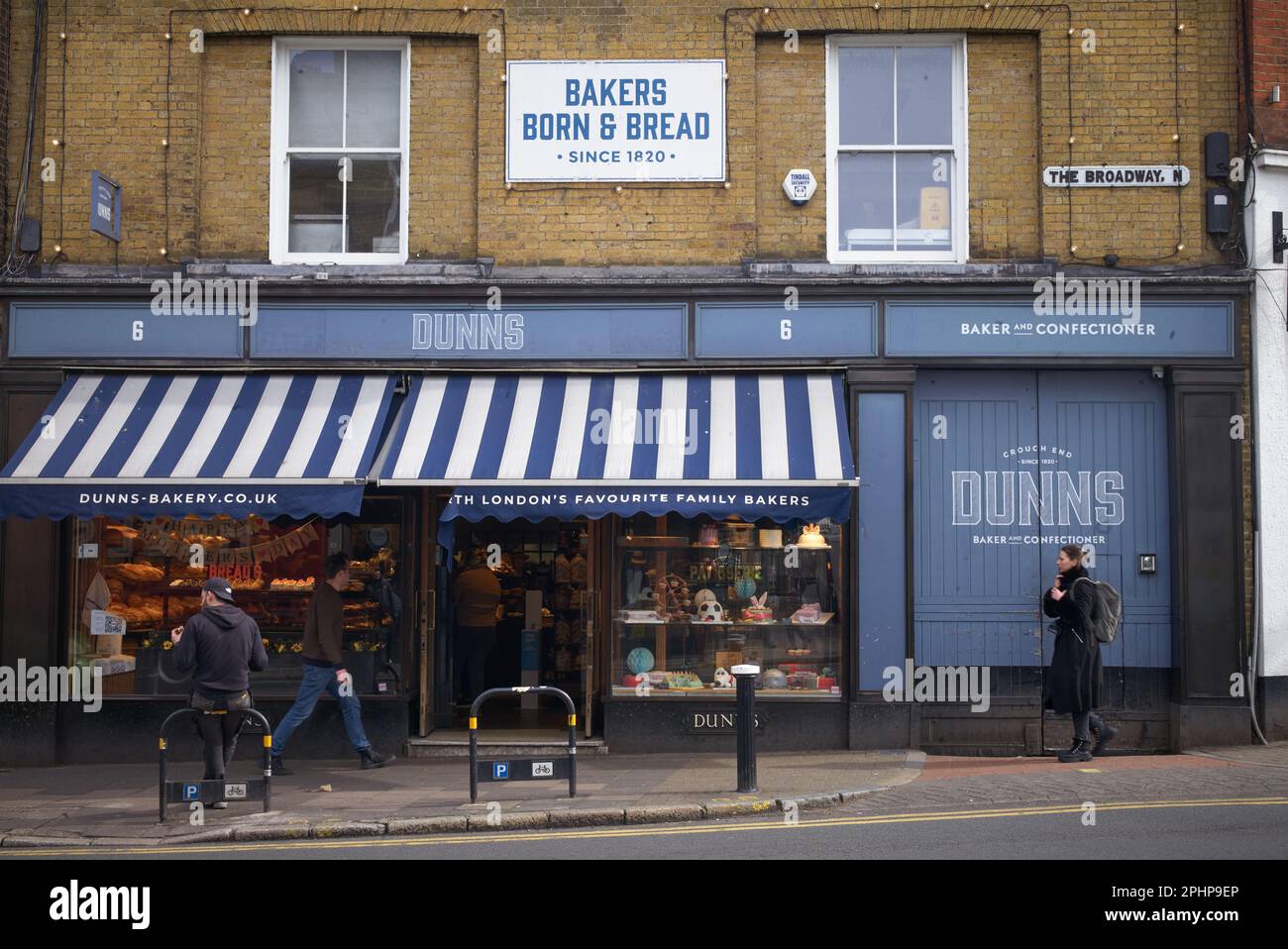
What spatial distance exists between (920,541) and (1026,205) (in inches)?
140

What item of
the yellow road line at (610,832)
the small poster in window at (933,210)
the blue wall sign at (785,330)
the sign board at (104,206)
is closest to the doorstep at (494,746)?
the yellow road line at (610,832)

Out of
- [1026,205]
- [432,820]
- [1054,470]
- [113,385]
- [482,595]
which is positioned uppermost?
[1026,205]

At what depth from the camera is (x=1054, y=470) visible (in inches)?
489

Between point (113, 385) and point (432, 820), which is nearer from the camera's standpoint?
point (432, 820)

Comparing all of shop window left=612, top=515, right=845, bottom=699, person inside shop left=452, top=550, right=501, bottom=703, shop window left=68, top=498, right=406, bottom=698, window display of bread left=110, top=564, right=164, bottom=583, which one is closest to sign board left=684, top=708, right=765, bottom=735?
shop window left=612, top=515, right=845, bottom=699

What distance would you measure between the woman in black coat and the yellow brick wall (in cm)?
324

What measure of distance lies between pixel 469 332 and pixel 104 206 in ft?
12.3

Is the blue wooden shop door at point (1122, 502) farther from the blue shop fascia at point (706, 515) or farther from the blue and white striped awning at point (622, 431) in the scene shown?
the blue and white striped awning at point (622, 431)

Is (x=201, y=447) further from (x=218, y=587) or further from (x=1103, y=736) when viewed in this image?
(x=1103, y=736)

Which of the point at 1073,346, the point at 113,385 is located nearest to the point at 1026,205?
the point at 1073,346

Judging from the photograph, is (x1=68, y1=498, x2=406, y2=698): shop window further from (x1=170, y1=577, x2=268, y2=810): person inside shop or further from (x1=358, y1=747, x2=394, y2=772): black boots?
(x1=170, y1=577, x2=268, y2=810): person inside shop

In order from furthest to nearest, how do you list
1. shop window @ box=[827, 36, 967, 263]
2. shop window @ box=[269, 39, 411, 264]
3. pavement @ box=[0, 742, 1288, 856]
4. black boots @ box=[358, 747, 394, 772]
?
shop window @ box=[269, 39, 411, 264] < shop window @ box=[827, 36, 967, 263] < black boots @ box=[358, 747, 394, 772] < pavement @ box=[0, 742, 1288, 856]

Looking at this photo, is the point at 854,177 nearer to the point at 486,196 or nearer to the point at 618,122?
the point at 618,122

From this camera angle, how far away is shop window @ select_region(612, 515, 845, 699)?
12438 millimetres
